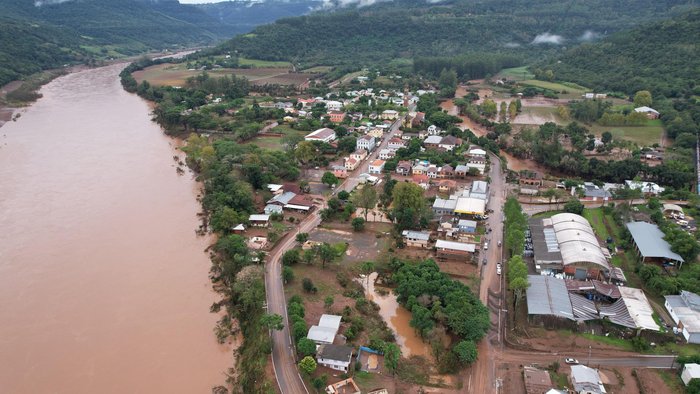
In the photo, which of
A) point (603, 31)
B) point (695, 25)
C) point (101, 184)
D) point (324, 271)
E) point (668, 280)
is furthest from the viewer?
point (603, 31)

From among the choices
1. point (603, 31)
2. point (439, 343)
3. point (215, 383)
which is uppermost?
point (603, 31)

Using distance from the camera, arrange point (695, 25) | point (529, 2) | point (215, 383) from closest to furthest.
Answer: point (215, 383) < point (695, 25) < point (529, 2)

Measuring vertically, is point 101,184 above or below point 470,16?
below

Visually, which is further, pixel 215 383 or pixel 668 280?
pixel 668 280

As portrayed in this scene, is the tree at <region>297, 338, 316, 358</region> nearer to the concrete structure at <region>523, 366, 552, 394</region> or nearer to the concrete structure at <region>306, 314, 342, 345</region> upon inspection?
the concrete structure at <region>306, 314, 342, 345</region>

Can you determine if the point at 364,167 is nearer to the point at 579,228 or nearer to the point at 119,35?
the point at 579,228

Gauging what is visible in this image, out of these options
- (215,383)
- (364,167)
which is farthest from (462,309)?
(364,167)
